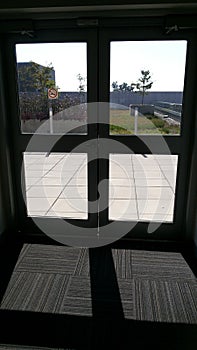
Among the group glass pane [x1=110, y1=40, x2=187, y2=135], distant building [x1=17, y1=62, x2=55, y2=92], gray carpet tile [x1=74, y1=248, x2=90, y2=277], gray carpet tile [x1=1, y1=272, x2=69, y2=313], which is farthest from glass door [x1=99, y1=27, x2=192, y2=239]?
gray carpet tile [x1=1, y1=272, x2=69, y2=313]

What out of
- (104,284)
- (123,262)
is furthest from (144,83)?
(104,284)

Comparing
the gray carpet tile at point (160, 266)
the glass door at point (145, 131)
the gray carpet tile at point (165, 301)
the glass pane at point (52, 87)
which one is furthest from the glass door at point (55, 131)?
the gray carpet tile at point (165, 301)

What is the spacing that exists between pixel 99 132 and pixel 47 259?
4.36 ft

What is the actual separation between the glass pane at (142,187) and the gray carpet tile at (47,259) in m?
0.62

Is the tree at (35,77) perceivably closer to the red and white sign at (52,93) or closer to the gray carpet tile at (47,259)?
the red and white sign at (52,93)

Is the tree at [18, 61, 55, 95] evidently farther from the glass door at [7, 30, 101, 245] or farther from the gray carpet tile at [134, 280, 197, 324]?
the gray carpet tile at [134, 280, 197, 324]

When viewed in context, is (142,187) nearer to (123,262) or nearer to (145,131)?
(145,131)

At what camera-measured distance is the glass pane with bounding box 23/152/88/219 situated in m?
2.84

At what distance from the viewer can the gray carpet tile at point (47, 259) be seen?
8.13ft

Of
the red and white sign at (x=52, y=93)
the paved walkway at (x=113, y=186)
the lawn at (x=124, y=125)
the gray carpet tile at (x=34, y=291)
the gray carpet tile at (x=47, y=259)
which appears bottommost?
the gray carpet tile at (x=34, y=291)

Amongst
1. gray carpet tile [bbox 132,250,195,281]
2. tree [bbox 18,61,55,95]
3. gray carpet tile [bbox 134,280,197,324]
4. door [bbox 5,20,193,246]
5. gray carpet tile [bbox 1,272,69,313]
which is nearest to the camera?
gray carpet tile [bbox 134,280,197,324]

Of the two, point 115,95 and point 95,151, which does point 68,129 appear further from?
point 115,95

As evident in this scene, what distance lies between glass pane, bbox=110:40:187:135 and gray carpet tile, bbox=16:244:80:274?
4.22ft

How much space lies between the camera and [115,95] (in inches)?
103
